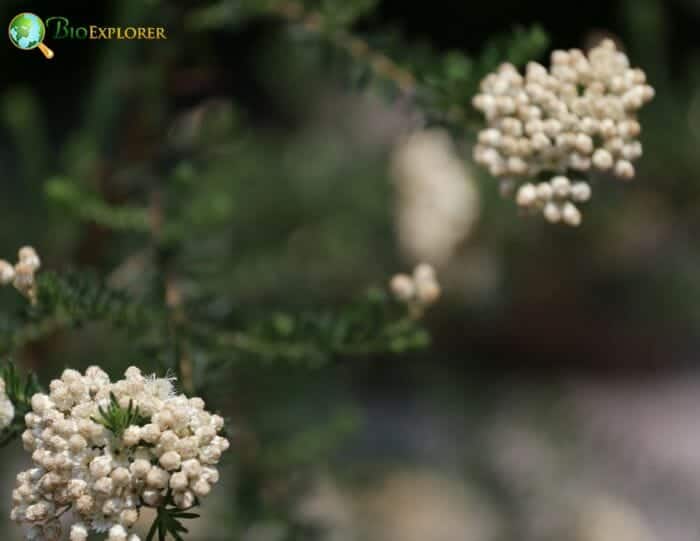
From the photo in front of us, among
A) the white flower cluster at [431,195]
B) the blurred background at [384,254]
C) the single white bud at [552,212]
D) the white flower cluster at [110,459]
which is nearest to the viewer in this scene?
the white flower cluster at [110,459]

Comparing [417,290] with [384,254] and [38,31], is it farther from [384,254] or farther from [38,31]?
[384,254]

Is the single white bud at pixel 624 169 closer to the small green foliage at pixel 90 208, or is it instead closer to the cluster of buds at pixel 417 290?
the cluster of buds at pixel 417 290

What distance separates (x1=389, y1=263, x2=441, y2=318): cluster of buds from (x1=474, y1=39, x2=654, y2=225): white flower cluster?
7 centimetres

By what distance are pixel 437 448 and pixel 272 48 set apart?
66 centimetres

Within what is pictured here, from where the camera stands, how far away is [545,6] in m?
1.65

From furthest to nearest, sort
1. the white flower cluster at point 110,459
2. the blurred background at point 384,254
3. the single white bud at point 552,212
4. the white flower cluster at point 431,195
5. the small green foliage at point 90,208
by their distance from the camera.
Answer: the white flower cluster at point 431,195 → the blurred background at point 384,254 → the small green foliage at point 90,208 → the single white bud at point 552,212 → the white flower cluster at point 110,459

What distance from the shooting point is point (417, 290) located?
521 mm

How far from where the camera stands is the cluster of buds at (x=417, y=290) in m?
0.52

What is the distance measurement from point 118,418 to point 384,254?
1149 millimetres

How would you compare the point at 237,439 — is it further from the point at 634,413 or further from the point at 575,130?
the point at 634,413

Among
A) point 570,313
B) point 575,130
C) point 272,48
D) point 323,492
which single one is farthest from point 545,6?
point 575,130

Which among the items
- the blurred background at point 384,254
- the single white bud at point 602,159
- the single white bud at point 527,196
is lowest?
the single white bud at point 527,196

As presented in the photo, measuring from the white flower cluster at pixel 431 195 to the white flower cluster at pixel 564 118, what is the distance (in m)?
0.68

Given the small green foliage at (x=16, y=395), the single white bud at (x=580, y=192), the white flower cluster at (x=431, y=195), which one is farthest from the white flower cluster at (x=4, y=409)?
the white flower cluster at (x=431, y=195)
